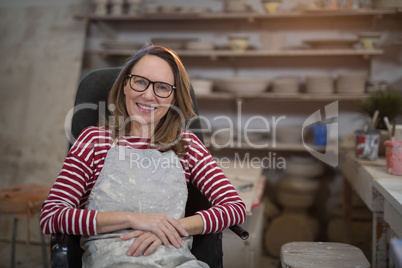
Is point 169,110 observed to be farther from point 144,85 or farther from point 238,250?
point 238,250

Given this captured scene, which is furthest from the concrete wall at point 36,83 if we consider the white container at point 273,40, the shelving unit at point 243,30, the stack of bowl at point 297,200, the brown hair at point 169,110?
the brown hair at point 169,110

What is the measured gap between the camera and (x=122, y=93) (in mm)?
Answer: 1650

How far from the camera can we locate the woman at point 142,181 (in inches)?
53.4

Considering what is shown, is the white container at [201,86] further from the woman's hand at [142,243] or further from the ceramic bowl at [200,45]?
the woman's hand at [142,243]

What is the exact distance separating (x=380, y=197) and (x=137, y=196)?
1180 millimetres

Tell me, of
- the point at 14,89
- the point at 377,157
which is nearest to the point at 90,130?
the point at 377,157

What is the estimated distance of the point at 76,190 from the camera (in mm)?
1455

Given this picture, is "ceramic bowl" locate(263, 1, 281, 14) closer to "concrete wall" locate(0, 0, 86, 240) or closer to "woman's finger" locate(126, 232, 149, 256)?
"concrete wall" locate(0, 0, 86, 240)

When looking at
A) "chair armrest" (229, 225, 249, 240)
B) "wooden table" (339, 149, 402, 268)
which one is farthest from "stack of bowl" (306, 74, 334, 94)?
"chair armrest" (229, 225, 249, 240)

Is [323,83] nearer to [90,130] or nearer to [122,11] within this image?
[122,11]

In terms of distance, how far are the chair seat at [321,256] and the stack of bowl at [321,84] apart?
1995mm

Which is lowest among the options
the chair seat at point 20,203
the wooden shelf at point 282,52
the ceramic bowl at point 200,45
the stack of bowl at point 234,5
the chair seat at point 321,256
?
the chair seat at point 321,256

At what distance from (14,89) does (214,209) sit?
309 cm

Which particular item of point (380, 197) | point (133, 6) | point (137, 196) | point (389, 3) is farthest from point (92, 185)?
point (389, 3)
